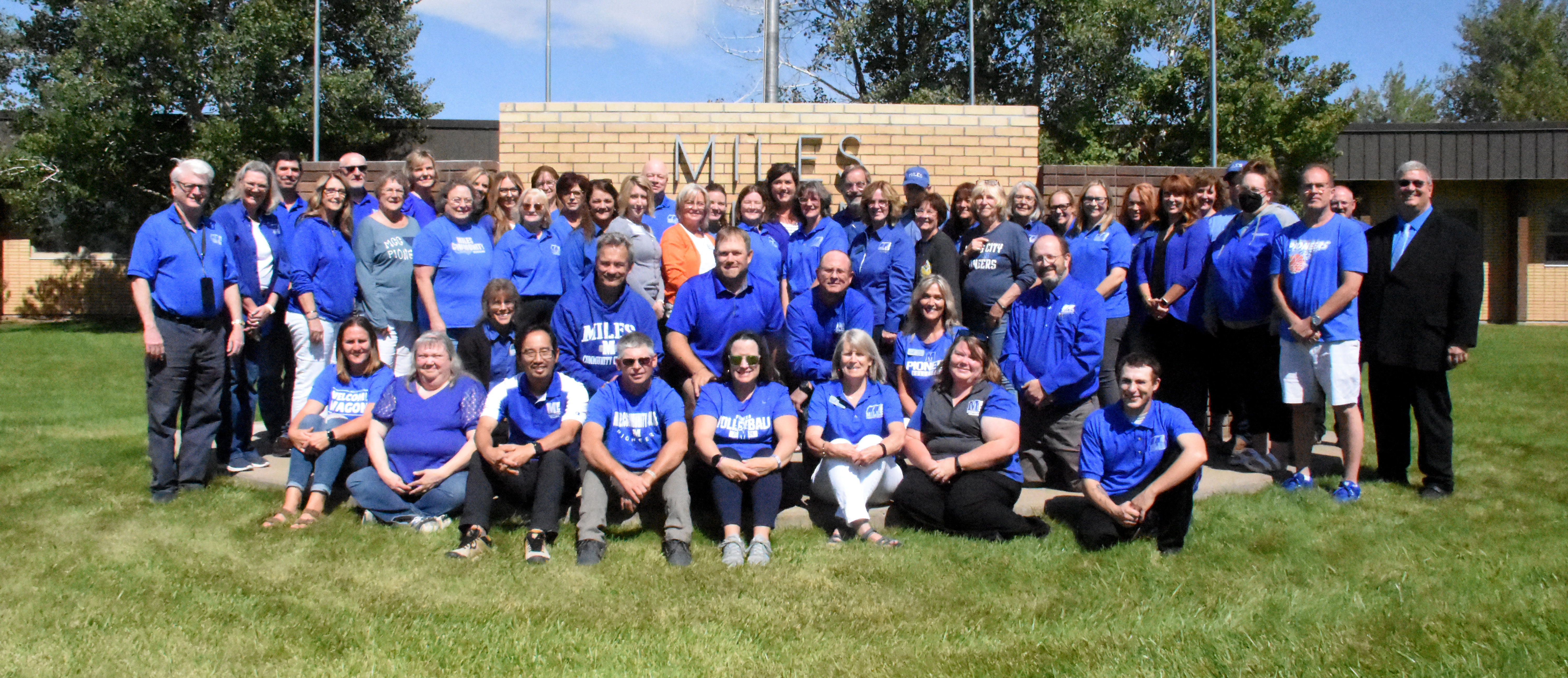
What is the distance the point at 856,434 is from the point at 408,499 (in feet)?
7.29

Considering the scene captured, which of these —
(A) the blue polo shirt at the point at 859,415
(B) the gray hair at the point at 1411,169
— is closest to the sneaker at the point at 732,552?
(A) the blue polo shirt at the point at 859,415

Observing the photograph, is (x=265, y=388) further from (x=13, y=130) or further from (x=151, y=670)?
(x=13, y=130)

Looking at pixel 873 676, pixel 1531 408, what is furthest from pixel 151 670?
pixel 1531 408

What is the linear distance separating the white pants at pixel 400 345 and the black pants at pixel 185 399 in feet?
2.83

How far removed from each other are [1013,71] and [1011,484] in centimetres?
2382

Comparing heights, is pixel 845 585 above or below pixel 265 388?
below

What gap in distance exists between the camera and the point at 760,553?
4.87m

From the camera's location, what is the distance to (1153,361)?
512 cm

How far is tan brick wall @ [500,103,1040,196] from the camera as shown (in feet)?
29.4

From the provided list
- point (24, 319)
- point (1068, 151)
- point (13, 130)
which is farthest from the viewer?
point (1068, 151)

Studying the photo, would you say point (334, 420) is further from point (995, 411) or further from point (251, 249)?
point (995, 411)

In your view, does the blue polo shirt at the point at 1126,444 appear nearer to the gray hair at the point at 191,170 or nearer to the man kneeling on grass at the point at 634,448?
the man kneeling on grass at the point at 634,448

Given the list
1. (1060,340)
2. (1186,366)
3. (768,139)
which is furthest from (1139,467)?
(768,139)

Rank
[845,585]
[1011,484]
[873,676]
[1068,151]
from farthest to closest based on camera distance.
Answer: [1068,151]
[1011,484]
[845,585]
[873,676]
